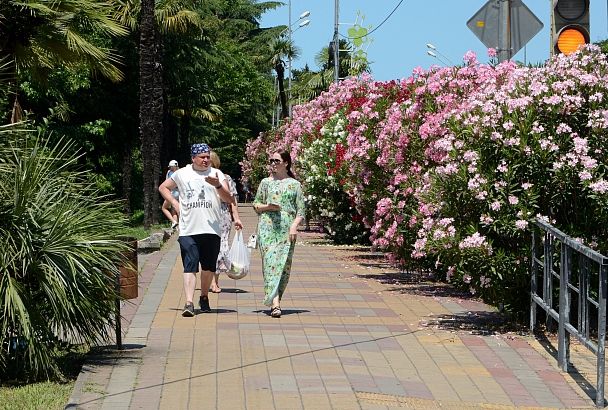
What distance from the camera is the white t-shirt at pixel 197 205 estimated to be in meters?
11.7

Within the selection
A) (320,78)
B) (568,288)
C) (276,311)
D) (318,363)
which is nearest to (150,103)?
Result: (276,311)

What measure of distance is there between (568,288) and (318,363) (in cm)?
194

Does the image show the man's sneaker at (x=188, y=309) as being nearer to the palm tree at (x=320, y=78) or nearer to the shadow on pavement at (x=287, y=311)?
the shadow on pavement at (x=287, y=311)

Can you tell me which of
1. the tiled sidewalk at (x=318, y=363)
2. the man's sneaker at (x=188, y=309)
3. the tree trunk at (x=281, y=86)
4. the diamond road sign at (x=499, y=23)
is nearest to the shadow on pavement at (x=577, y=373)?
the tiled sidewalk at (x=318, y=363)

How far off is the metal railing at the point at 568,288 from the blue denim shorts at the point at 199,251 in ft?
10.6

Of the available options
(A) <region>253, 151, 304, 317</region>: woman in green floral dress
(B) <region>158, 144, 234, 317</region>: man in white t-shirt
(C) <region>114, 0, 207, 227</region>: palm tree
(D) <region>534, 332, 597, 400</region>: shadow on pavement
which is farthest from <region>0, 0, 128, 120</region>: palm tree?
(C) <region>114, 0, 207, 227</region>: palm tree

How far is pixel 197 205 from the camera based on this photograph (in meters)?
11.7

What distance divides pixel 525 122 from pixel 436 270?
5068mm

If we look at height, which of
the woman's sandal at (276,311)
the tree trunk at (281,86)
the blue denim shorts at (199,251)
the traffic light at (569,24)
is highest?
the tree trunk at (281,86)

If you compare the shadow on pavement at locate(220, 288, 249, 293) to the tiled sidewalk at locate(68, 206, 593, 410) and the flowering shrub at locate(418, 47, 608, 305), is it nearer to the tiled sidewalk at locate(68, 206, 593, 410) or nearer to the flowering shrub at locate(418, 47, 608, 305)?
the tiled sidewalk at locate(68, 206, 593, 410)

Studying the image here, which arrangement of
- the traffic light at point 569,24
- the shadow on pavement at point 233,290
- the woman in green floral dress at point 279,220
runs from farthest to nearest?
the shadow on pavement at point 233,290
the woman in green floral dress at point 279,220
the traffic light at point 569,24

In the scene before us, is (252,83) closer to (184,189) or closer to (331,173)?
(331,173)

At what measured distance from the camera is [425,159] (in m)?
14.2

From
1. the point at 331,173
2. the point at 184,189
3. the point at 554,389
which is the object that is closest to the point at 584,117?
the point at 554,389
